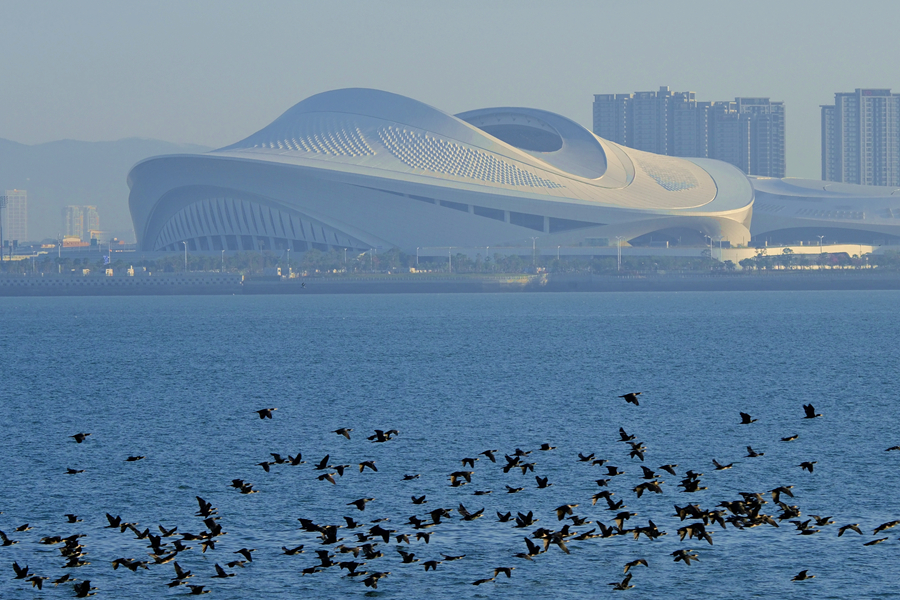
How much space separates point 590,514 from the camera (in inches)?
1014

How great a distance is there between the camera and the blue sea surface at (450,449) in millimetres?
22672

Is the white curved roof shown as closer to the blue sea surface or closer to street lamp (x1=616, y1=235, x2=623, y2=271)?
street lamp (x1=616, y1=235, x2=623, y2=271)

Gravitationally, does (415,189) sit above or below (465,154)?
below

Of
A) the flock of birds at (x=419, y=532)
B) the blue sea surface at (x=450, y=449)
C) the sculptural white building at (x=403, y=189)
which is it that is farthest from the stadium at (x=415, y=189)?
the flock of birds at (x=419, y=532)

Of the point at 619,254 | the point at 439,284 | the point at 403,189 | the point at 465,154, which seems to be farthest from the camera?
the point at 465,154

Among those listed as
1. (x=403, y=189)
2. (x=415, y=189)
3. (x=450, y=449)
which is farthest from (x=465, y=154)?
(x=450, y=449)

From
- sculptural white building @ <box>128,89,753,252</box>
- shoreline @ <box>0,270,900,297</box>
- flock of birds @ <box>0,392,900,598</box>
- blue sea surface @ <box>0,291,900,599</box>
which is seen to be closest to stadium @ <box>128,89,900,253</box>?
sculptural white building @ <box>128,89,753,252</box>

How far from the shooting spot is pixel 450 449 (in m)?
33.9

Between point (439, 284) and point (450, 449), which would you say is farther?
point (439, 284)

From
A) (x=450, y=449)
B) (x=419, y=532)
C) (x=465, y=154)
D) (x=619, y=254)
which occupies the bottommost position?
(x=419, y=532)

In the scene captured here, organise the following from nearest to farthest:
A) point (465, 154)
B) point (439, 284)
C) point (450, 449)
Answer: point (450, 449), point (439, 284), point (465, 154)

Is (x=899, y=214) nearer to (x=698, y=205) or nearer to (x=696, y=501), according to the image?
(x=698, y=205)

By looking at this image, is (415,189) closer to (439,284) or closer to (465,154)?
(465,154)

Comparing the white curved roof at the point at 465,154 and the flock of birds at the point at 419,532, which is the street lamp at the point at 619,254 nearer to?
the white curved roof at the point at 465,154
